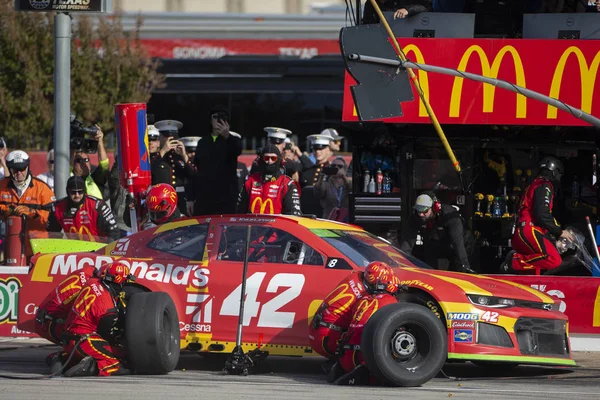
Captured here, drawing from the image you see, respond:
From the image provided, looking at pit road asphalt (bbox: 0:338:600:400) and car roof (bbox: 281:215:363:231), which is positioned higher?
car roof (bbox: 281:215:363:231)

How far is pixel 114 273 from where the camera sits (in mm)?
10188

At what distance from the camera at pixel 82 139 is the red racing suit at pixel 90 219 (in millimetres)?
1415

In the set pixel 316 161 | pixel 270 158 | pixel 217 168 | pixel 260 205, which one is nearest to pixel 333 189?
pixel 316 161

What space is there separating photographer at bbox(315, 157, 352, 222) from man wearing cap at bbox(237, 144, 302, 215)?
1455mm

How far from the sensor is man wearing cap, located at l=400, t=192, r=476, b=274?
12.6 m

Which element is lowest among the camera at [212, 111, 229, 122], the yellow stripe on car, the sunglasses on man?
the yellow stripe on car

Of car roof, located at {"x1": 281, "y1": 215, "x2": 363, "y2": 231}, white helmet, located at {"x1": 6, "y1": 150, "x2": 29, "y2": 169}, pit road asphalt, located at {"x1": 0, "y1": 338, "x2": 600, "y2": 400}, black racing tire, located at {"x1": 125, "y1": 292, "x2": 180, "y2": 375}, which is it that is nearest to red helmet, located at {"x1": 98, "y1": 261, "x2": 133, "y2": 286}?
black racing tire, located at {"x1": 125, "y1": 292, "x2": 180, "y2": 375}

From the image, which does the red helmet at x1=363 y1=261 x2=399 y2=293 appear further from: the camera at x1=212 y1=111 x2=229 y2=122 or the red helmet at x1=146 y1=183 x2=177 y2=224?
the camera at x1=212 y1=111 x2=229 y2=122

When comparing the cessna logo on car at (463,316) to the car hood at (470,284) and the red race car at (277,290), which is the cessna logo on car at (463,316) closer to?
the red race car at (277,290)

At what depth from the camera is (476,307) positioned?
9766 millimetres

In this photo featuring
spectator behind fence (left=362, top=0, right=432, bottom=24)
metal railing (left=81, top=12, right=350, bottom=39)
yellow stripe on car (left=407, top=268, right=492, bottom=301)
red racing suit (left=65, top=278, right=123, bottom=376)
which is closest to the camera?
yellow stripe on car (left=407, top=268, right=492, bottom=301)

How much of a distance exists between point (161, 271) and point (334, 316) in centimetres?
172

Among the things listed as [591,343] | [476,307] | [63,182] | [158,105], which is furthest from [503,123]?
[158,105]

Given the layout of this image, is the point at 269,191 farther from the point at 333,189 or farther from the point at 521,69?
the point at 521,69
